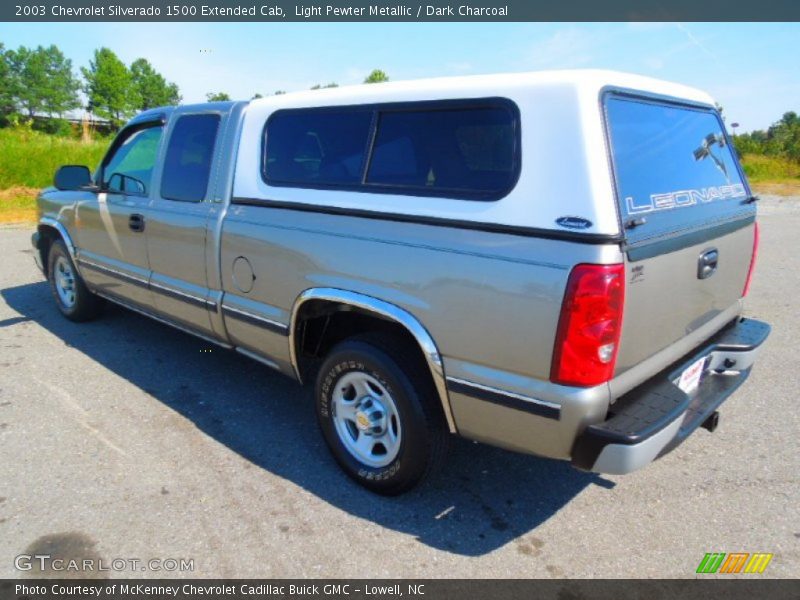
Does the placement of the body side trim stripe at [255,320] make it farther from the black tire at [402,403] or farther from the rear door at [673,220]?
the rear door at [673,220]

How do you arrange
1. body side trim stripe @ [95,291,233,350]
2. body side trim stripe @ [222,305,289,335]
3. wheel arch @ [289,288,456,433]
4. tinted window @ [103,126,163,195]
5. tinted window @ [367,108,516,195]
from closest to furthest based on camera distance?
tinted window @ [367,108,516,195] → wheel arch @ [289,288,456,433] → body side trim stripe @ [222,305,289,335] → body side trim stripe @ [95,291,233,350] → tinted window @ [103,126,163,195]

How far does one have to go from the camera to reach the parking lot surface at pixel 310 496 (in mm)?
2387

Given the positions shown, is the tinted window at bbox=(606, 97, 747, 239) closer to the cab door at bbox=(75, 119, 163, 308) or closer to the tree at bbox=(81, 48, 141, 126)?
the cab door at bbox=(75, 119, 163, 308)

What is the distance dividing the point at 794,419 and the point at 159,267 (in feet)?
14.7

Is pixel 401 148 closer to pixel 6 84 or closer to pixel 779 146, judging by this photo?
pixel 779 146

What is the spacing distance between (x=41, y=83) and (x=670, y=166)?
9601 cm

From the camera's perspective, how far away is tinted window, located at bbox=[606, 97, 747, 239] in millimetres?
2133

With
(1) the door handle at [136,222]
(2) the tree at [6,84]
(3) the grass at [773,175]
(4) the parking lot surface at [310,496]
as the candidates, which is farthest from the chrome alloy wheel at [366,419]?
(2) the tree at [6,84]

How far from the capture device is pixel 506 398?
2178 mm

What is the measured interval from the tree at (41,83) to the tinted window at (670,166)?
304 feet

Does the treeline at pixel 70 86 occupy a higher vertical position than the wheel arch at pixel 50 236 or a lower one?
higher

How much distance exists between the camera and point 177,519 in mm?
2602

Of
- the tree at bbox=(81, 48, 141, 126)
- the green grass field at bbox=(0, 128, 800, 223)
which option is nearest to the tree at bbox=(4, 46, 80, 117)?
the tree at bbox=(81, 48, 141, 126)

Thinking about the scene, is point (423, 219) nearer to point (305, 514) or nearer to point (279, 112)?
point (279, 112)
